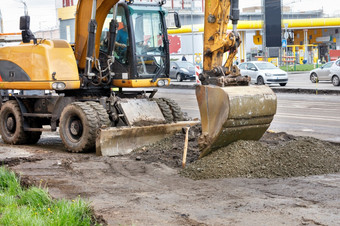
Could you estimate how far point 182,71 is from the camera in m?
44.4

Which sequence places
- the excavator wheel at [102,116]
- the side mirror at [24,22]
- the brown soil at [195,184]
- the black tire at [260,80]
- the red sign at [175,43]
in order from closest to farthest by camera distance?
1. the brown soil at [195,184]
2. the excavator wheel at [102,116]
3. the side mirror at [24,22]
4. the black tire at [260,80]
5. the red sign at [175,43]

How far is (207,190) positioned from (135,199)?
1081mm

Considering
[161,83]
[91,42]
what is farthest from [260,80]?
[91,42]

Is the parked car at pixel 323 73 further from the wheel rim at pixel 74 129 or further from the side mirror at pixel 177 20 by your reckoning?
the wheel rim at pixel 74 129

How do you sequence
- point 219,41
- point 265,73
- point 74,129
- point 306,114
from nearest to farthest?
point 219,41 → point 74,129 → point 306,114 → point 265,73

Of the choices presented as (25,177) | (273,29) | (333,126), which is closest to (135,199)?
(25,177)

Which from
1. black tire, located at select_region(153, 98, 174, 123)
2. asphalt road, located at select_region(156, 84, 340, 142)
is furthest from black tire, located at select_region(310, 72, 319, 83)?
black tire, located at select_region(153, 98, 174, 123)

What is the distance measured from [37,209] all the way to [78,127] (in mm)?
5306

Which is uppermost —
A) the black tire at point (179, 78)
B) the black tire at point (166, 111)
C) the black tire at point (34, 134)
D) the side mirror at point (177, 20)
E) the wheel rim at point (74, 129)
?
the side mirror at point (177, 20)

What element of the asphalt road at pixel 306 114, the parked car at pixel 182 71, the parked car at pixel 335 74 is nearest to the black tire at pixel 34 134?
the asphalt road at pixel 306 114

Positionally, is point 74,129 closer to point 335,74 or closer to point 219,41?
point 219,41

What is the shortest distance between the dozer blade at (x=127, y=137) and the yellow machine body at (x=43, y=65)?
1.90 metres

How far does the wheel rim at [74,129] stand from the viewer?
41.0 ft

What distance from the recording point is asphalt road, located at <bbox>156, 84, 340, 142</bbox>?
15.3 meters
